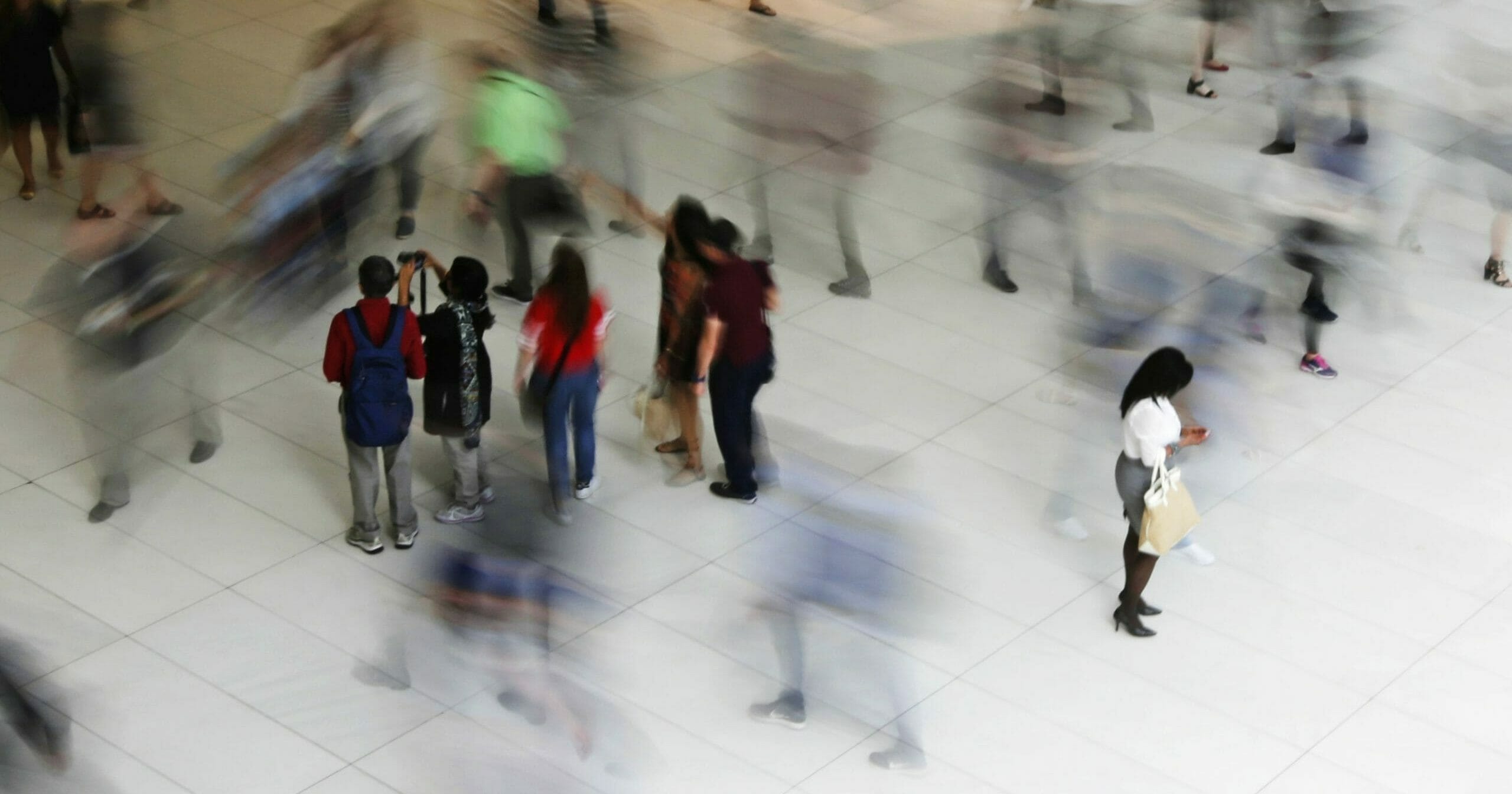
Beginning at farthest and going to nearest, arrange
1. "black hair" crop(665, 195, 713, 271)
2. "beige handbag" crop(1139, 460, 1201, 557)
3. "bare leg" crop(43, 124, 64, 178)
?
"bare leg" crop(43, 124, 64, 178) < "black hair" crop(665, 195, 713, 271) < "beige handbag" crop(1139, 460, 1201, 557)

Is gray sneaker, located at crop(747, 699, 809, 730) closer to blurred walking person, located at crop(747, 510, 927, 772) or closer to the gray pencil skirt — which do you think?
blurred walking person, located at crop(747, 510, 927, 772)

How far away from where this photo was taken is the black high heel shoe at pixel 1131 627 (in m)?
7.52

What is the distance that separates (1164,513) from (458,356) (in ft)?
9.54

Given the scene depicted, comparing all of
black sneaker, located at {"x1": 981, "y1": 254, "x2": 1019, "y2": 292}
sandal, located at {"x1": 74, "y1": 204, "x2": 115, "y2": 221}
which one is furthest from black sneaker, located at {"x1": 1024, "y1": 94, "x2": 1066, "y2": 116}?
sandal, located at {"x1": 74, "y1": 204, "x2": 115, "y2": 221}

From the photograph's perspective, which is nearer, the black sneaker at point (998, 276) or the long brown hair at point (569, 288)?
the long brown hair at point (569, 288)

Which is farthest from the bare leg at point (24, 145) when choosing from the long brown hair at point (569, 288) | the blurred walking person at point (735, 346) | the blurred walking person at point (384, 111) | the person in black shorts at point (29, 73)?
the blurred walking person at point (735, 346)

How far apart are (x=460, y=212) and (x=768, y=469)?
321 centimetres

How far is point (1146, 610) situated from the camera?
7.63 metres

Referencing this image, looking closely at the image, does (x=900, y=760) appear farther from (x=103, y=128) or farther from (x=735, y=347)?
(x=103, y=128)

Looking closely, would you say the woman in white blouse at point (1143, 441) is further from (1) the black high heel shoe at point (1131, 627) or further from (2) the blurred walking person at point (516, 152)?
(2) the blurred walking person at point (516, 152)

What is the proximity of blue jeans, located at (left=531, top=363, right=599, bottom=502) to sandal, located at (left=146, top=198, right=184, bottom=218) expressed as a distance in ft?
12.3

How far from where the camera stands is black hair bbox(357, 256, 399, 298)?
279 inches

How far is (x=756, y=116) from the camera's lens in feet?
40.3

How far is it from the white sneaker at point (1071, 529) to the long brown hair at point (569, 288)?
237cm
